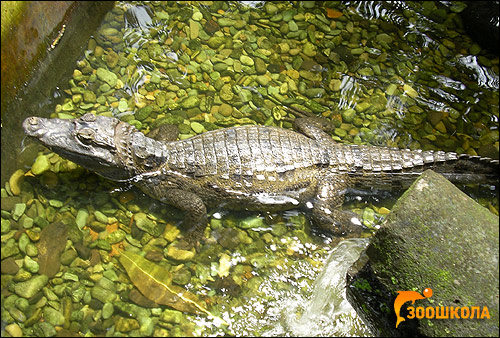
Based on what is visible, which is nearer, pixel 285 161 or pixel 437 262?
pixel 437 262

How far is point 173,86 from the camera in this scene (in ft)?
15.1

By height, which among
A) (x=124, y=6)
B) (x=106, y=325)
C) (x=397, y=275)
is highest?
(x=124, y=6)

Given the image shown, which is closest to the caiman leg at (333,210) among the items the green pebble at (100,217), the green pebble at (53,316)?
the green pebble at (100,217)

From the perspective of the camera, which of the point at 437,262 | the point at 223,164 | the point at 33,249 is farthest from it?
the point at 223,164

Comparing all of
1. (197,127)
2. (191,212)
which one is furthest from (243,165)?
(197,127)

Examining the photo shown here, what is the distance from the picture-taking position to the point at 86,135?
12.1 ft

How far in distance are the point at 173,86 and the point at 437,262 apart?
3.18 meters

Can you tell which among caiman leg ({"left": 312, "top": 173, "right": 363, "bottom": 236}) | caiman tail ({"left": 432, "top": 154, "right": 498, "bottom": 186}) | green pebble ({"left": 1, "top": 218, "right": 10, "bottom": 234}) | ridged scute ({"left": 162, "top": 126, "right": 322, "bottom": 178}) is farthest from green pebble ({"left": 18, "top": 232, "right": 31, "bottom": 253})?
caiman tail ({"left": 432, "top": 154, "right": 498, "bottom": 186})

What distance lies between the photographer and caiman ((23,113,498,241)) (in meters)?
3.77

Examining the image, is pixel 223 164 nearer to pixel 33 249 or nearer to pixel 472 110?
pixel 33 249

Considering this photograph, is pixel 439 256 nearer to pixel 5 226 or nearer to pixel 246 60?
pixel 246 60

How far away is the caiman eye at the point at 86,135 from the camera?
3.68 m

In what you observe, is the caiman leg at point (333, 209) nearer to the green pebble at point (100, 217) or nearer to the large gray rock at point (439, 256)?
the large gray rock at point (439, 256)

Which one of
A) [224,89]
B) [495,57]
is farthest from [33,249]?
[495,57]
